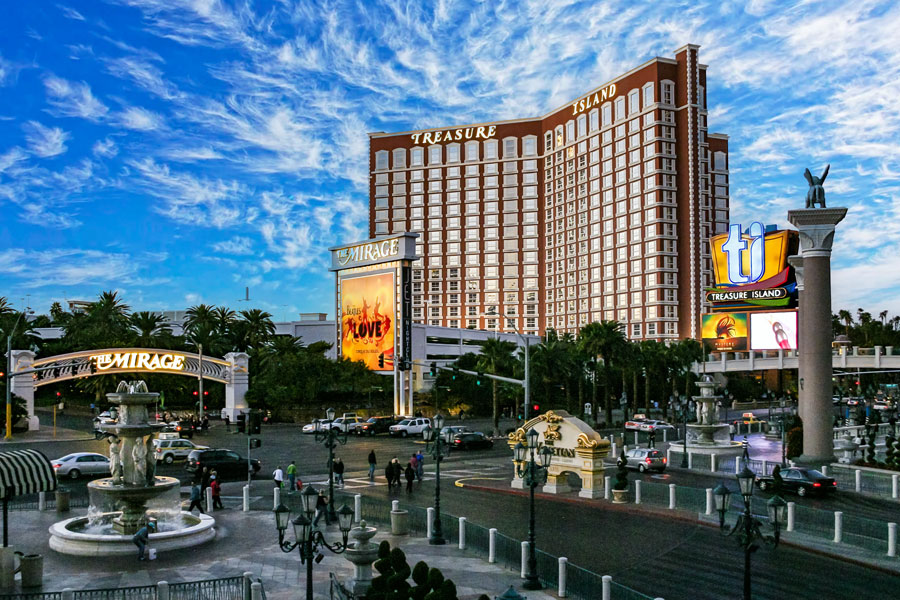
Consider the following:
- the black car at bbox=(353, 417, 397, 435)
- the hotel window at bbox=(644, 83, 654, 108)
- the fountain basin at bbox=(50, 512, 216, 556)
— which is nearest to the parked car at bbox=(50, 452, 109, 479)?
the fountain basin at bbox=(50, 512, 216, 556)

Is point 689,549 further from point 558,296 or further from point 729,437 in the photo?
point 558,296

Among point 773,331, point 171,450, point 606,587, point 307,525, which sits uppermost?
point 773,331

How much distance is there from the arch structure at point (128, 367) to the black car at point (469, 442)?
2582cm

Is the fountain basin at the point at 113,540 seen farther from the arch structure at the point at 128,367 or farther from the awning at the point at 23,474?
the arch structure at the point at 128,367

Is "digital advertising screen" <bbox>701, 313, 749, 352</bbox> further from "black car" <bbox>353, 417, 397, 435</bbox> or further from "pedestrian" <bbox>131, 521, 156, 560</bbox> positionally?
"pedestrian" <bbox>131, 521, 156, 560</bbox>

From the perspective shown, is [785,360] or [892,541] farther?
[785,360]

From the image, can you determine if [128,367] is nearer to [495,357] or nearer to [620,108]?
[495,357]

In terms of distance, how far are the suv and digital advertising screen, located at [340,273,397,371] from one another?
16.7m

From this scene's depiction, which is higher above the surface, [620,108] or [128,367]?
[620,108]

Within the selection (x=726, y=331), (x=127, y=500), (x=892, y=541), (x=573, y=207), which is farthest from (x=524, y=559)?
(x=573, y=207)

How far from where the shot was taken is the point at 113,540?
21.7m

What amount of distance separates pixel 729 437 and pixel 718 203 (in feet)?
303

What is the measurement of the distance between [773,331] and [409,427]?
5196 centimetres

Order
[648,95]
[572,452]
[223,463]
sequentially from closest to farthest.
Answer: [572,452] → [223,463] → [648,95]
